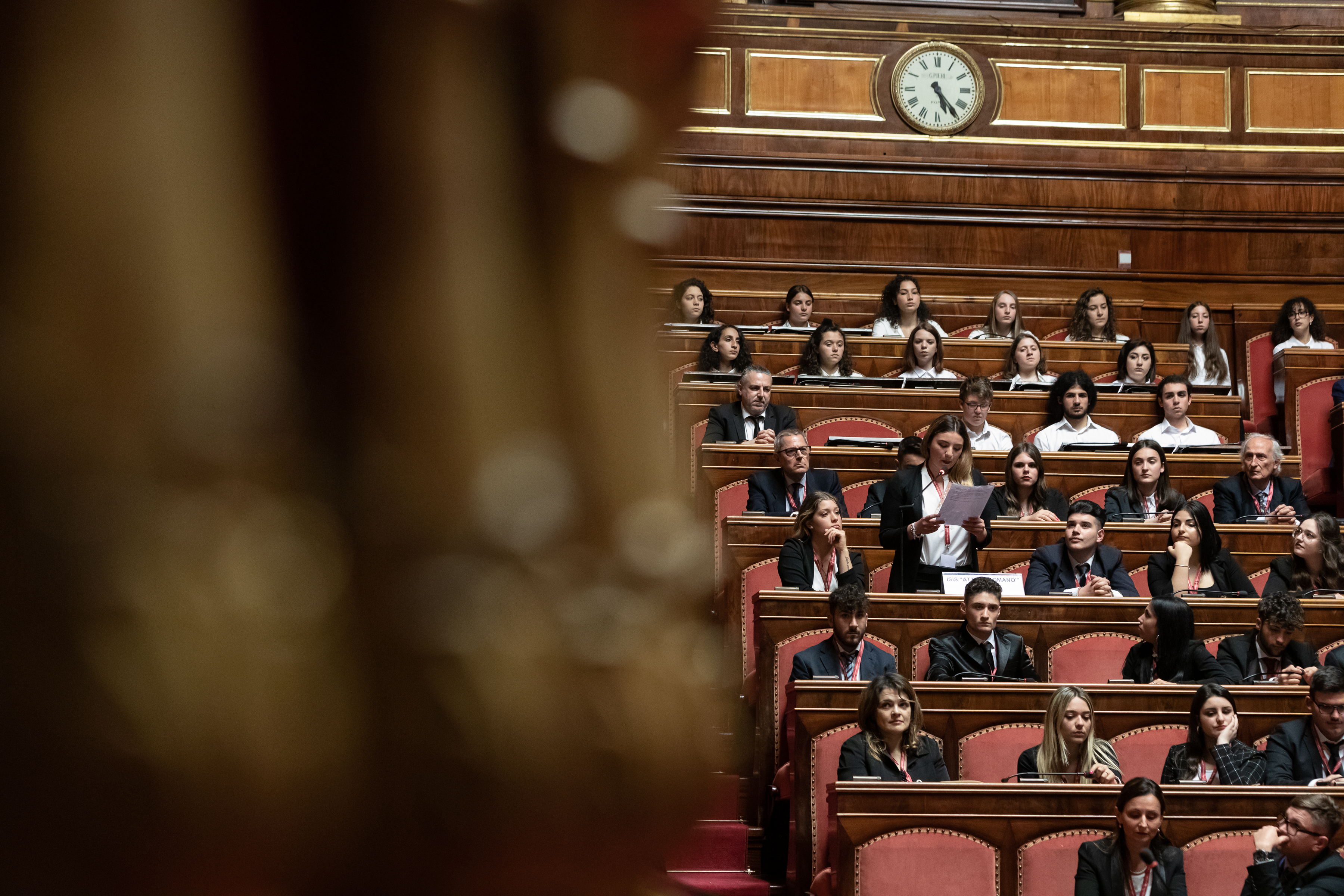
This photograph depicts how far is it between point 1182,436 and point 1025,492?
4.08 feet

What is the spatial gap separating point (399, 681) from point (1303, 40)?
30.3 feet

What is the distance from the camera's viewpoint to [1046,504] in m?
5.54

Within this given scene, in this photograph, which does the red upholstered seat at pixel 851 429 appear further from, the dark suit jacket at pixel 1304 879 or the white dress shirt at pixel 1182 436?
the dark suit jacket at pixel 1304 879

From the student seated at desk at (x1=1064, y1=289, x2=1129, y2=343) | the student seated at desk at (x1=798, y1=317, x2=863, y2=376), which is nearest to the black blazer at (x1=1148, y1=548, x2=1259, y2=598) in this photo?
the student seated at desk at (x1=798, y1=317, x2=863, y2=376)

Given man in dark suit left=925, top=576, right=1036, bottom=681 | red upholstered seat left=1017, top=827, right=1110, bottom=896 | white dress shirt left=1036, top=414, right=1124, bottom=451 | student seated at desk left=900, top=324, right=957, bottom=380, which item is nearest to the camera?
red upholstered seat left=1017, top=827, right=1110, bottom=896

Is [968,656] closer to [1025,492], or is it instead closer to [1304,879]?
[1304,879]

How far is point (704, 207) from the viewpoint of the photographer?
332 inches

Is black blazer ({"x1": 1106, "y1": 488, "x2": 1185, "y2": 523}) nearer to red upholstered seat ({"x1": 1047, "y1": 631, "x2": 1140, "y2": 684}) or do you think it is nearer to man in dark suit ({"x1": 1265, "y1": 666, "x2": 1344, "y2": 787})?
red upholstered seat ({"x1": 1047, "y1": 631, "x2": 1140, "y2": 684})

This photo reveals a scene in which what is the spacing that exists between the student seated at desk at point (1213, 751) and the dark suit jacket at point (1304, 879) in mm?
432

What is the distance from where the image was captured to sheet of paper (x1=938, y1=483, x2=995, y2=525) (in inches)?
187

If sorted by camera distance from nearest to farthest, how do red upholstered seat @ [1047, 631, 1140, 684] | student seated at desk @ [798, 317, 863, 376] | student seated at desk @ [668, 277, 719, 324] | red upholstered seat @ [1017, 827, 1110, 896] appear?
red upholstered seat @ [1017, 827, 1110, 896], red upholstered seat @ [1047, 631, 1140, 684], student seated at desk @ [798, 317, 863, 376], student seated at desk @ [668, 277, 719, 324]

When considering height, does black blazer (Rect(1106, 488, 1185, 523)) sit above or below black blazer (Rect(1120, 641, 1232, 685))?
above

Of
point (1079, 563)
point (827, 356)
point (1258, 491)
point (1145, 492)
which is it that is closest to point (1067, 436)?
point (1145, 492)

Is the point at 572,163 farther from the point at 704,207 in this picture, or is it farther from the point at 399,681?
the point at 704,207
